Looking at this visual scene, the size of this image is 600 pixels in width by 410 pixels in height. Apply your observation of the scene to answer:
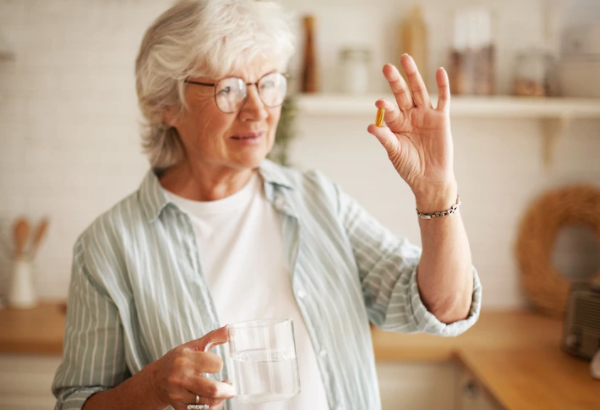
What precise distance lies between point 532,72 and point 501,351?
1094mm

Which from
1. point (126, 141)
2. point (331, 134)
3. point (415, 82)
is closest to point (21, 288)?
point (126, 141)

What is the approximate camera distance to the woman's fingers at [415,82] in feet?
3.11

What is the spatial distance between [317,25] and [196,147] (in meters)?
1.36

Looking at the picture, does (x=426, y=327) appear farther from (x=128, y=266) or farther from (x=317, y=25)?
(x=317, y=25)

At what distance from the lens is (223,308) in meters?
1.17

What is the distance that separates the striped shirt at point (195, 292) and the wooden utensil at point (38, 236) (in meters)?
1.37

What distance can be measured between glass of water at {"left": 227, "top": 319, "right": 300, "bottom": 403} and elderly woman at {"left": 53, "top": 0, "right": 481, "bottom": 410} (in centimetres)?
23

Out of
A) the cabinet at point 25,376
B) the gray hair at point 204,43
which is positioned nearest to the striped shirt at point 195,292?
the gray hair at point 204,43

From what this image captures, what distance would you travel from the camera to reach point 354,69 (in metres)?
2.29

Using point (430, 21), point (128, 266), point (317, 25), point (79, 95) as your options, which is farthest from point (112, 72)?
point (128, 266)

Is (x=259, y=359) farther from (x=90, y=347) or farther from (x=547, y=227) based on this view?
(x=547, y=227)

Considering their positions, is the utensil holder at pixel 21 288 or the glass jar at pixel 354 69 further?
the utensil holder at pixel 21 288

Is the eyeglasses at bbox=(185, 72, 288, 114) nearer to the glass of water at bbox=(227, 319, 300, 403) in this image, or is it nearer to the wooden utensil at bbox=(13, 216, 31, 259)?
the glass of water at bbox=(227, 319, 300, 403)

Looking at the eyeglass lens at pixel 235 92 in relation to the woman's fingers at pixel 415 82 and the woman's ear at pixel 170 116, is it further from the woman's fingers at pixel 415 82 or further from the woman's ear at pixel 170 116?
the woman's fingers at pixel 415 82
